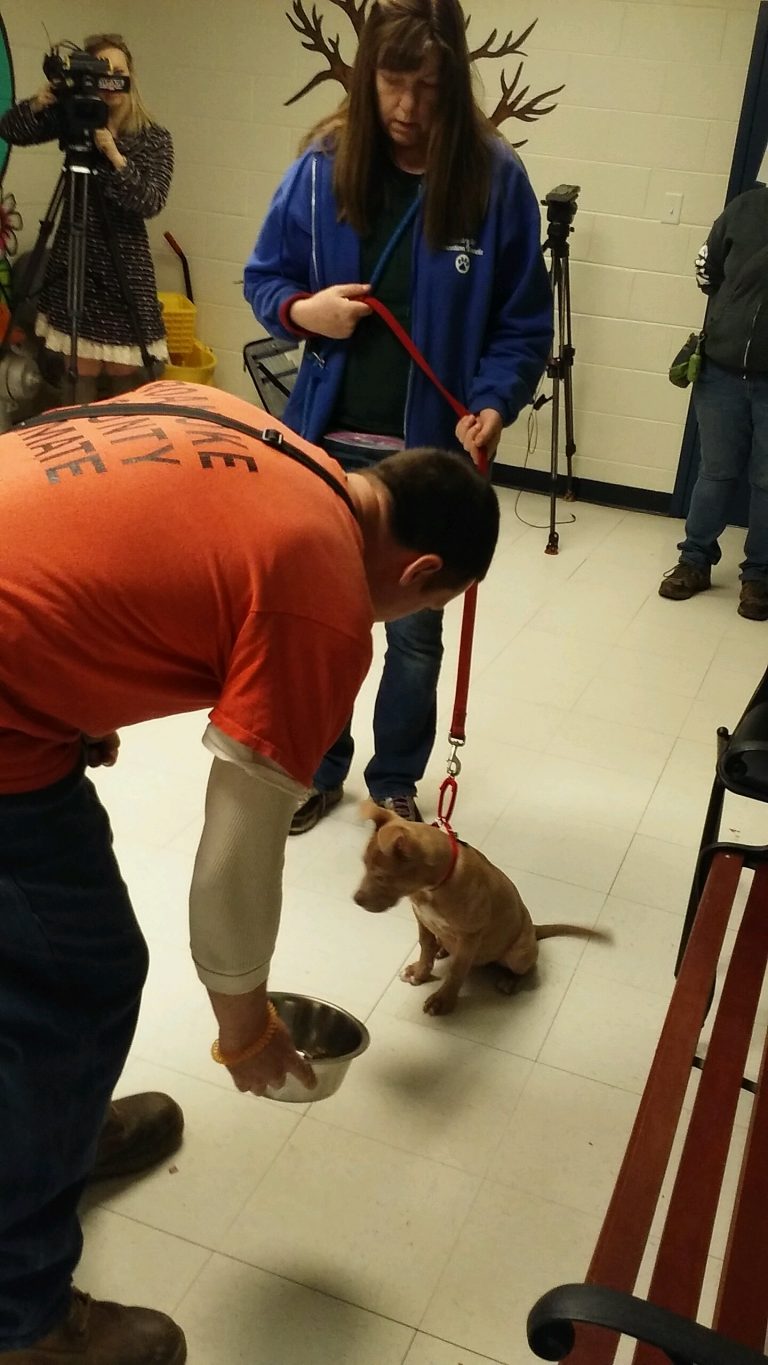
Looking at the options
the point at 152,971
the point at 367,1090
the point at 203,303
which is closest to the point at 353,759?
the point at 152,971

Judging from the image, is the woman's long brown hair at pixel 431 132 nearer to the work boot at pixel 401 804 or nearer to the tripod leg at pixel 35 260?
the work boot at pixel 401 804

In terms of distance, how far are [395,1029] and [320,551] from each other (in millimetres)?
1184

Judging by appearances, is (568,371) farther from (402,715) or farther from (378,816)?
(378,816)

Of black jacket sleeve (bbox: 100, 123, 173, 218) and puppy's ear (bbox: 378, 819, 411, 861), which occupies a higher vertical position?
black jacket sleeve (bbox: 100, 123, 173, 218)

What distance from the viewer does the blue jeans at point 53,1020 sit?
1.16 meters

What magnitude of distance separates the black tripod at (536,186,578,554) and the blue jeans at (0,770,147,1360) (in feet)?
10.4

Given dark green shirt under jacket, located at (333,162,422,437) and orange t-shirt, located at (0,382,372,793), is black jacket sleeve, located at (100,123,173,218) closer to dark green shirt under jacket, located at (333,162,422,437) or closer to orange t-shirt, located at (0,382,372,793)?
dark green shirt under jacket, located at (333,162,422,437)

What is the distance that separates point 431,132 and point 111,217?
7.96 feet

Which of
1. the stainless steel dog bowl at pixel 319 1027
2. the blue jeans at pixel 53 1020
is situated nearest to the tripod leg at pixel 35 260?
the stainless steel dog bowl at pixel 319 1027

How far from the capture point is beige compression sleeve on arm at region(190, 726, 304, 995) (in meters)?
1.06

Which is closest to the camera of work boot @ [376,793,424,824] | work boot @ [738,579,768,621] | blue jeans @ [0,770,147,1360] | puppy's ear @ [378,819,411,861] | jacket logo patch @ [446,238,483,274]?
blue jeans @ [0,770,147,1360]

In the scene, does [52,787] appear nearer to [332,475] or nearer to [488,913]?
[332,475]

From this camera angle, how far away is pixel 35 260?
4133 mm

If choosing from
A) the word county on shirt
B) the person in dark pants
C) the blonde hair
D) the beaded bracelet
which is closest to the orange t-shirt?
the word county on shirt
